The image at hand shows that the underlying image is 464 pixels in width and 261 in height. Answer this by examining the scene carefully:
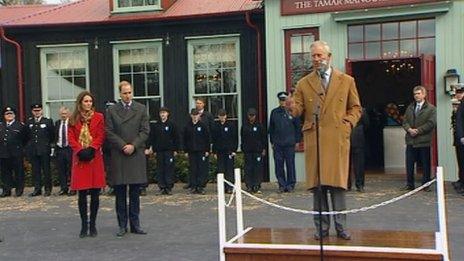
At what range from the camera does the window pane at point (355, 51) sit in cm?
1378

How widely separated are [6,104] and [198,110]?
22.0 feet

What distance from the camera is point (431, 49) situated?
1325 cm

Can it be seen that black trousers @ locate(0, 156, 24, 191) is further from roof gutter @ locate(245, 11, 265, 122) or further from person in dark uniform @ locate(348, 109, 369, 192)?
person in dark uniform @ locate(348, 109, 369, 192)

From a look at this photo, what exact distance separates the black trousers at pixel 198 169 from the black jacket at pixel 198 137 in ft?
0.40

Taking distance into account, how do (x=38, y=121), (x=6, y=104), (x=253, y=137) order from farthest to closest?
(x=6, y=104), (x=38, y=121), (x=253, y=137)

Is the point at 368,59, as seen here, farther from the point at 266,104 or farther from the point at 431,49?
the point at 266,104

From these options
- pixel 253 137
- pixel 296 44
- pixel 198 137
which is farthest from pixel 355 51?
pixel 198 137

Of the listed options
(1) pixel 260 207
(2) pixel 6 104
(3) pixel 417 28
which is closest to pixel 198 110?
(1) pixel 260 207

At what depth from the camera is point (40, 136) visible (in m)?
13.4

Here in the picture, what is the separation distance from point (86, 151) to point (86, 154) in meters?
0.04

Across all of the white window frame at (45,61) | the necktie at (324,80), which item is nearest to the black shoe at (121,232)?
the necktie at (324,80)

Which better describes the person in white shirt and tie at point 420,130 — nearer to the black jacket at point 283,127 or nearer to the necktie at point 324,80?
the black jacket at point 283,127

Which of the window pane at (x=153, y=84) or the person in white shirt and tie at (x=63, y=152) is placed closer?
the person in white shirt and tie at (x=63, y=152)

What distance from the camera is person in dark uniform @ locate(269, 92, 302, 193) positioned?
490 inches
